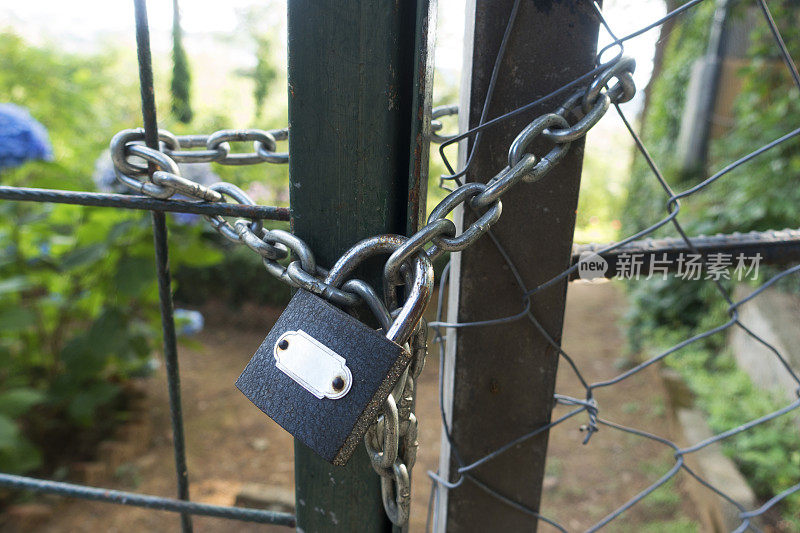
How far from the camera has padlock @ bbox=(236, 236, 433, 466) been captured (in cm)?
42

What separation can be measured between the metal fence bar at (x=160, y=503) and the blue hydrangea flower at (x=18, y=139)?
168 centimetres

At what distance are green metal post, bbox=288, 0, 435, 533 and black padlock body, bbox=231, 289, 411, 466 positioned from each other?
0.09 m

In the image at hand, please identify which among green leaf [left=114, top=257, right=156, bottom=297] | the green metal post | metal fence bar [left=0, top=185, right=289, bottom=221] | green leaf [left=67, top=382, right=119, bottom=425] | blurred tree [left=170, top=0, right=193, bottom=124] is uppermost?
blurred tree [left=170, top=0, right=193, bottom=124]

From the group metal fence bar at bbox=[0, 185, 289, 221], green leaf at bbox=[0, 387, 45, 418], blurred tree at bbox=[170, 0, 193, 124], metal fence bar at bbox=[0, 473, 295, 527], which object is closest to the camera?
metal fence bar at bbox=[0, 185, 289, 221]

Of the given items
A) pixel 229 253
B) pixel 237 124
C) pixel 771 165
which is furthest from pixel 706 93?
pixel 237 124

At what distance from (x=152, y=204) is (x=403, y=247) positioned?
288 mm

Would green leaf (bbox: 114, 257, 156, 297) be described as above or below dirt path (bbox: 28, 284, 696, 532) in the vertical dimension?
above

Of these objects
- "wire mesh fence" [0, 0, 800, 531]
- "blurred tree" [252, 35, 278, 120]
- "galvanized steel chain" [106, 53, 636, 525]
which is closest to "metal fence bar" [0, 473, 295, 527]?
"wire mesh fence" [0, 0, 800, 531]

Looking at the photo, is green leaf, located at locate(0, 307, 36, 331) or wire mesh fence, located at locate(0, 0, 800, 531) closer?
wire mesh fence, located at locate(0, 0, 800, 531)

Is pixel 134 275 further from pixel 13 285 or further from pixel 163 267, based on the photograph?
pixel 163 267

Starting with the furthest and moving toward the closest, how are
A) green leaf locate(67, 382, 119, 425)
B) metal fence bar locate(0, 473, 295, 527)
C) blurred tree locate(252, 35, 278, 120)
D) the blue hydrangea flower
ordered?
blurred tree locate(252, 35, 278, 120) → green leaf locate(67, 382, 119, 425) → the blue hydrangea flower → metal fence bar locate(0, 473, 295, 527)

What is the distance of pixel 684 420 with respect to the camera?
2.53m

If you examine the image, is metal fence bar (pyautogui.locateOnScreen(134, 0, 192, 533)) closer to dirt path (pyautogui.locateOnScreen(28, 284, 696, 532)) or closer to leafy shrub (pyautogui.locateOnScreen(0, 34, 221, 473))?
leafy shrub (pyautogui.locateOnScreen(0, 34, 221, 473))

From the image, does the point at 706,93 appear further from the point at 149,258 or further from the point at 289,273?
the point at 289,273
